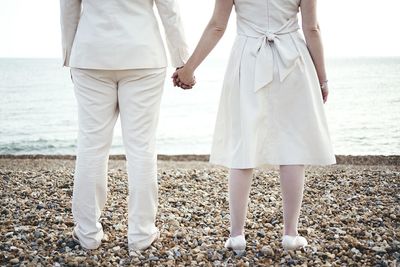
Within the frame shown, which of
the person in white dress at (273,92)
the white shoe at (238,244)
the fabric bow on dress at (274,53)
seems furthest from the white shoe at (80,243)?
the fabric bow on dress at (274,53)

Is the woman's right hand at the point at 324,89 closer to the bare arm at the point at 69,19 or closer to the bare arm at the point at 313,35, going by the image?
the bare arm at the point at 313,35

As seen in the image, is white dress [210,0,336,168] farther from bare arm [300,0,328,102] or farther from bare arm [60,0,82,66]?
bare arm [60,0,82,66]

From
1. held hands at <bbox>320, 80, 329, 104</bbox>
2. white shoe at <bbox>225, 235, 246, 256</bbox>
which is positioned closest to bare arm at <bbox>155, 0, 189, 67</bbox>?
held hands at <bbox>320, 80, 329, 104</bbox>

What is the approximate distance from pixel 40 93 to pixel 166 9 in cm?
3566

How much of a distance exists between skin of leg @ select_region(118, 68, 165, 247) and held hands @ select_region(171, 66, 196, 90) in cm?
19

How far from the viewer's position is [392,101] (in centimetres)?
2981

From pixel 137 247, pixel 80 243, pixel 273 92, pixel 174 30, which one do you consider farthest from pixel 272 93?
pixel 80 243

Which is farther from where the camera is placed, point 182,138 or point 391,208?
point 182,138

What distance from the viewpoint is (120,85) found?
338 centimetres

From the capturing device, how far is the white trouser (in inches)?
132

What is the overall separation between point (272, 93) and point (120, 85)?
1007mm

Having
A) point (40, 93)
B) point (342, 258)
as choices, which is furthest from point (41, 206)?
point (40, 93)

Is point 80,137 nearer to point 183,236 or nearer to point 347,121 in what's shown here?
point 183,236

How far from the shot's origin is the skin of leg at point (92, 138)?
132 inches
